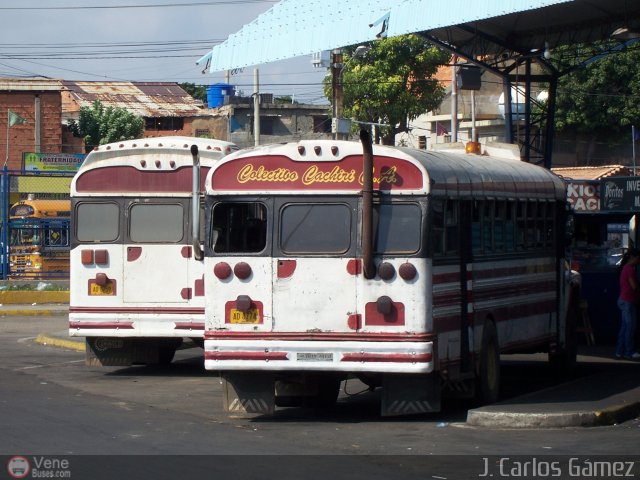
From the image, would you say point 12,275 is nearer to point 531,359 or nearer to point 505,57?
point 505,57

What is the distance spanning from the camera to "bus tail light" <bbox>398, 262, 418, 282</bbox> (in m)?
10.9

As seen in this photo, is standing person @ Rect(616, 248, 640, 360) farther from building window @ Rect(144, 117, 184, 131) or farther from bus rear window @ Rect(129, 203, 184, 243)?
building window @ Rect(144, 117, 184, 131)

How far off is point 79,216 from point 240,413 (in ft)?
15.0

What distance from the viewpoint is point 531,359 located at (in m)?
18.4

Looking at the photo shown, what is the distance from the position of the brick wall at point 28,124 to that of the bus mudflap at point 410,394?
46371mm

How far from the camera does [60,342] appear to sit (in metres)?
19.7

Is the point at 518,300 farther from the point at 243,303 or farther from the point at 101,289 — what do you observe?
the point at 101,289

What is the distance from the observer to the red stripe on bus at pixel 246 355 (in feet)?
36.6

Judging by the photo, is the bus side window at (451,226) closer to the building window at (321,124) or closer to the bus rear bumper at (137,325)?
the bus rear bumper at (137,325)

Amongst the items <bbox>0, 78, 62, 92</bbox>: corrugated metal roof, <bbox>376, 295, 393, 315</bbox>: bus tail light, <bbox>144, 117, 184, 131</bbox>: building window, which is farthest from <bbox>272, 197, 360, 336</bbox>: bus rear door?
<bbox>144, 117, 184, 131</bbox>: building window

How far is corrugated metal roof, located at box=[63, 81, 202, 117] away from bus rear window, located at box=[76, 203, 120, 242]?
50.1 meters

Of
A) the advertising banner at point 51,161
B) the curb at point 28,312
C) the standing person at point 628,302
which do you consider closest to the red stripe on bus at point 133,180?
the standing person at point 628,302

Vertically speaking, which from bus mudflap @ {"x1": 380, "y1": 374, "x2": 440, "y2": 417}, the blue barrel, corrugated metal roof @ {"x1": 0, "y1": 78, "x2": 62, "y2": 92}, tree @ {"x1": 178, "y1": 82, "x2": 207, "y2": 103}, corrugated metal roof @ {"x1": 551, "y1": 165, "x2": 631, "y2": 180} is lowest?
bus mudflap @ {"x1": 380, "y1": 374, "x2": 440, "y2": 417}

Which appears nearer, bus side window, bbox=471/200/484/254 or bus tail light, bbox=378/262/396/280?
bus tail light, bbox=378/262/396/280
